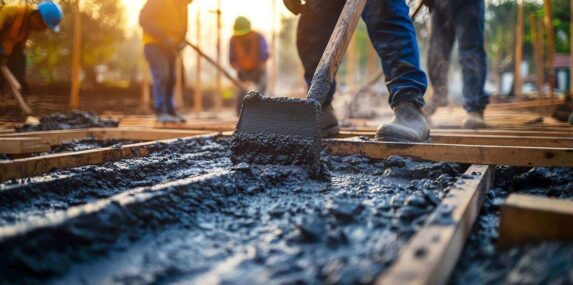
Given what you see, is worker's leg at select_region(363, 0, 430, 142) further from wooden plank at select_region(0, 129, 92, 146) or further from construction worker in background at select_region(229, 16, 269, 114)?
construction worker in background at select_region(229, 16, 269, 114)

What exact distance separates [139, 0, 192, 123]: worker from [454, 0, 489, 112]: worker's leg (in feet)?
12.1

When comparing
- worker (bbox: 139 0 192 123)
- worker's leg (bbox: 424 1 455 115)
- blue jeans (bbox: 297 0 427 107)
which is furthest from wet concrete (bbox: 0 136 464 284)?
worker (bbox: 139 0 192 123)

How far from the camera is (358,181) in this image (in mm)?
1783

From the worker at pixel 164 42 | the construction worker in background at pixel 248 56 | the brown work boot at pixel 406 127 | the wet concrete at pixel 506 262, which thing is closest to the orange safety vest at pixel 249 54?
the construction worker in background at pixel 248 56

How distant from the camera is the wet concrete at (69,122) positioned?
4.03 metres

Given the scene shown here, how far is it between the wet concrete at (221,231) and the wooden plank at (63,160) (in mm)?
256

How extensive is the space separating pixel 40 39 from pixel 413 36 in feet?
36.0

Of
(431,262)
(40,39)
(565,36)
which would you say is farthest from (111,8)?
(565,36)

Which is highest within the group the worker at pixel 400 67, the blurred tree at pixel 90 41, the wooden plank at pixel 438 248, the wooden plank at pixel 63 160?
the blurred tree at pixel 90 41

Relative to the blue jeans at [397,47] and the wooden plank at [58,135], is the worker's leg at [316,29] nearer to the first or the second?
the blue jeans at [397,47]

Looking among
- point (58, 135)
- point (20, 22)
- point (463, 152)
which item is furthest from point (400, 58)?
point (20, 22)

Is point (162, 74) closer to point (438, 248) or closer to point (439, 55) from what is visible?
point (439, 55)

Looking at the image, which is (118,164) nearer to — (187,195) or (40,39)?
(187,195)

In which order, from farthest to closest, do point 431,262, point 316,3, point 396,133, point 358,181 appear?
point 316,3, point 396,133, point 358,181, point 431,262
